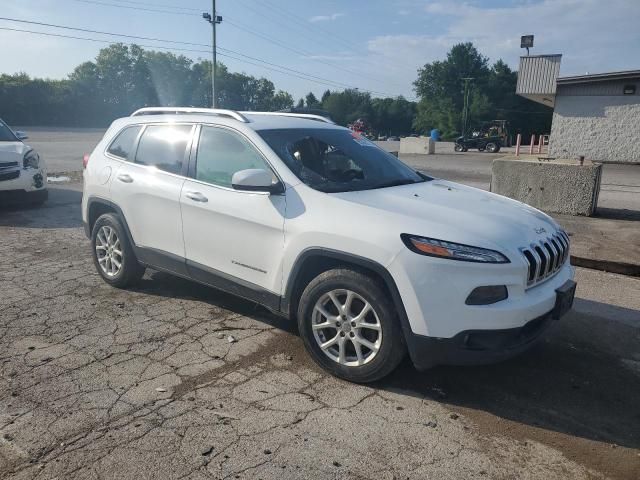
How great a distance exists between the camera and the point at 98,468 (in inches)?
102

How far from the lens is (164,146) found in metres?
4.73

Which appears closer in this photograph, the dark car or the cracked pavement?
the cracked pavement

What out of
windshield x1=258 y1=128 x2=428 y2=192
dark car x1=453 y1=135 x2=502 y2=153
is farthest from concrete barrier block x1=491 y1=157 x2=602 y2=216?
dark car x1=453 y1=135 x2=502 y2=153

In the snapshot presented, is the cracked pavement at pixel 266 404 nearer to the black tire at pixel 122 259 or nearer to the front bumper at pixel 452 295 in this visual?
the black tire at pixel 122 259

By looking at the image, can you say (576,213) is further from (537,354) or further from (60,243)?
(60,243)

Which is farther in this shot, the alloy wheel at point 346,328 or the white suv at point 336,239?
the alloy wheel at point 346,328

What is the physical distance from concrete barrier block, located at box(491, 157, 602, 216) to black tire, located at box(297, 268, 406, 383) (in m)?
7.13

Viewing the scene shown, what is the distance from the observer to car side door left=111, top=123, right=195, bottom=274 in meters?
4.50

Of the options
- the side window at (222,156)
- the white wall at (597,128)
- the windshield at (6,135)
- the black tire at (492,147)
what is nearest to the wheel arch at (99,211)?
the side window at (222,156)

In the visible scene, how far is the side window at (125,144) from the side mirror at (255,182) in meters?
1.85

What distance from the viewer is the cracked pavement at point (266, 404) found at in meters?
2.69

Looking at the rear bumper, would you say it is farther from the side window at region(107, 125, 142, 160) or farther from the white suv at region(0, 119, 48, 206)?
the white suv at region(0, 119, 48, 206)

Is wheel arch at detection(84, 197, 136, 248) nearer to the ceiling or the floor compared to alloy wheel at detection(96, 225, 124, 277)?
nearer to the ceiling

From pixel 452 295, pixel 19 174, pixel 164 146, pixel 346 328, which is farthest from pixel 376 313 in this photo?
pixel 19 174
